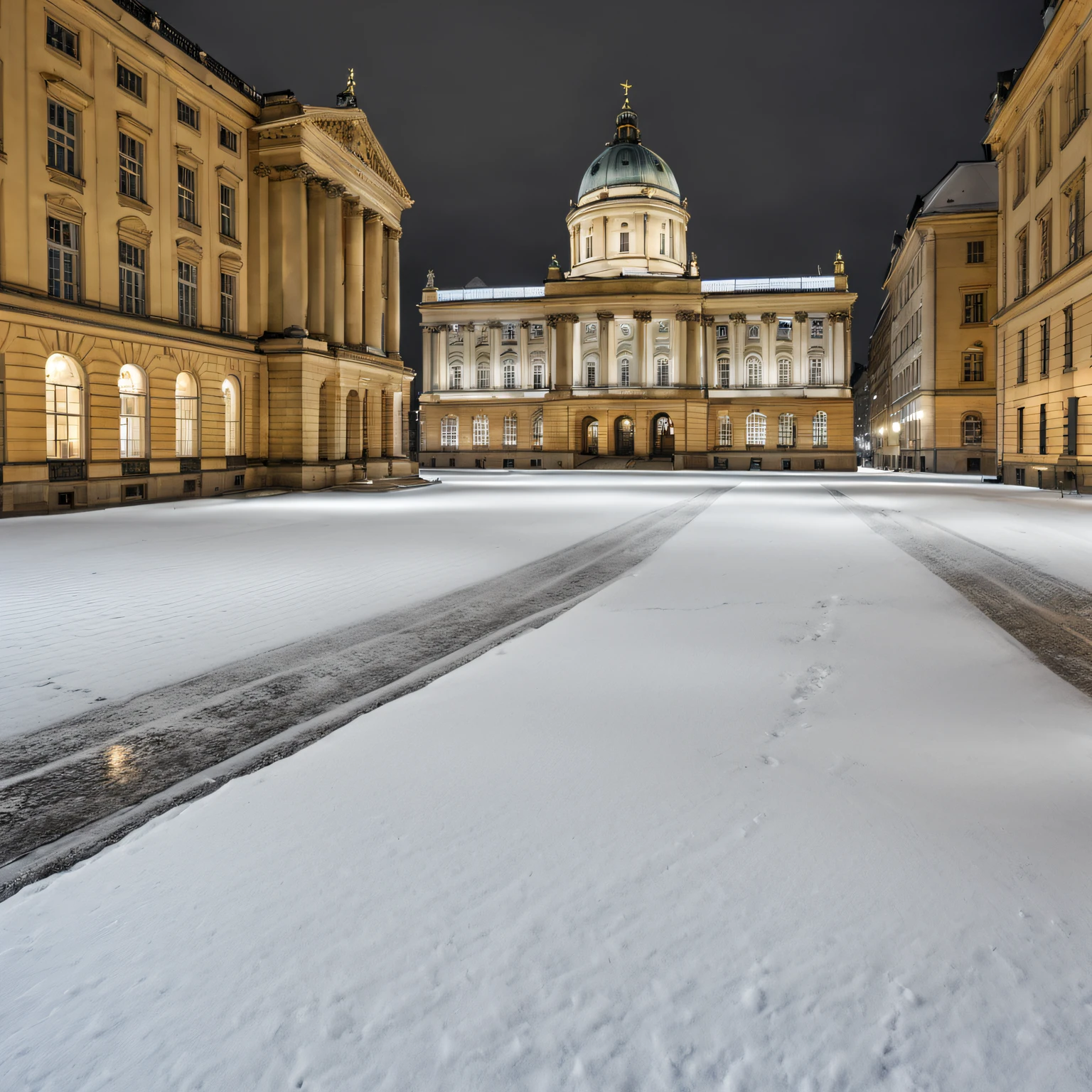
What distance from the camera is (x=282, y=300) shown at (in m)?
39.0

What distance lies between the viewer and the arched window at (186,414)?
3375 centimetres

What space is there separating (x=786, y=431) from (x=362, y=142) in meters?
52.7

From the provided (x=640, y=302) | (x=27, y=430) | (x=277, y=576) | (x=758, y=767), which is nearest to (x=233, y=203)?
(x=27, y=430)

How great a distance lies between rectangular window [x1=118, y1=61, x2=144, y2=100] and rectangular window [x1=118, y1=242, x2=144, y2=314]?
5607 millimetres

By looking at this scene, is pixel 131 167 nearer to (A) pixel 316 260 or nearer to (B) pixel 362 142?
(A) pixel 316 260

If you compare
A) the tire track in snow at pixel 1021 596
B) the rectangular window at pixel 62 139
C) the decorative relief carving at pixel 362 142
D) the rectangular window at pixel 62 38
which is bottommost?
the tire track in snow at pixel 1021 596

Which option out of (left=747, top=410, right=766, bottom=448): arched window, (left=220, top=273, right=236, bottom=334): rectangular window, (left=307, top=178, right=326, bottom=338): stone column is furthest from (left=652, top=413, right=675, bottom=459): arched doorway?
(left=220, top=273, right=236, bottom=334): rectangular window

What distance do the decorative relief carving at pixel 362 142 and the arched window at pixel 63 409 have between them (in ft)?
58.4

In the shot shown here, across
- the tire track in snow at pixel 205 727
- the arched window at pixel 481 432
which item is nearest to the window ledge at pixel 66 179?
the tire track in snow at pixel 205 727

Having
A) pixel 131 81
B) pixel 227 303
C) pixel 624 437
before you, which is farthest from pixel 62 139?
pixel 624 437

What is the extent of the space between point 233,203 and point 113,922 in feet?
131

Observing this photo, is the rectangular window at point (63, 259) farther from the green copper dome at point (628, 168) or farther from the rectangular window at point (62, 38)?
the green copper dome at point (628, 168)

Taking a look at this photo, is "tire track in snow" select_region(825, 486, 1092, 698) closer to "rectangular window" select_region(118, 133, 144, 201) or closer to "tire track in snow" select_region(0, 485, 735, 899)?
"tire track in snow" select_region(0, 485, 735, 899)

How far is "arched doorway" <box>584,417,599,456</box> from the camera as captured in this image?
84906mm
